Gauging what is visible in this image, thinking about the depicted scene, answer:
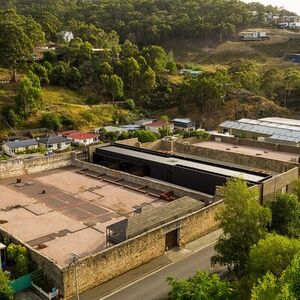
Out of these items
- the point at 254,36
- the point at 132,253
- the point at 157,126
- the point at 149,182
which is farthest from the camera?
the point at 254,36

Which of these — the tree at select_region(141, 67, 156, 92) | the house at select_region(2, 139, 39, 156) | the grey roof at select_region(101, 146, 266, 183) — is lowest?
the house at select_region(2, 139, 39, 156)

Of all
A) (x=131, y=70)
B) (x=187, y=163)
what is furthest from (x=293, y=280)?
(x=131, y=70)

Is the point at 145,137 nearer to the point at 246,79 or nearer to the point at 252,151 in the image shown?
the point at 252,151

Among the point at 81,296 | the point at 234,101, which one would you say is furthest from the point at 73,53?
the point at 81,296

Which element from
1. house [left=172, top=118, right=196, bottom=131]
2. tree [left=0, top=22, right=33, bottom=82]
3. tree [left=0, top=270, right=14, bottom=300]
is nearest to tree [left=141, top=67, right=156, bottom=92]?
house [left=172, top=118, right=196, bottom=131]

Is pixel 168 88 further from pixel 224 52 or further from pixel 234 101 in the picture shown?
pixel 224 52

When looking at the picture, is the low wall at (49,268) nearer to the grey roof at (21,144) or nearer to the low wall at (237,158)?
the low wall at (237,158)

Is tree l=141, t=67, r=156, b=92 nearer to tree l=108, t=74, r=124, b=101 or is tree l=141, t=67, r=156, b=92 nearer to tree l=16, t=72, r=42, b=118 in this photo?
tree l=108, t=74, r=124, b=101
